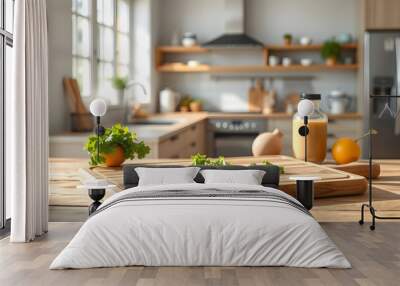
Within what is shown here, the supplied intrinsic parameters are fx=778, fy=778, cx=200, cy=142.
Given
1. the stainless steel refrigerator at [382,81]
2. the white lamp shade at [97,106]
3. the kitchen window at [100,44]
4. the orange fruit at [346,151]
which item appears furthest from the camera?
the stainless steel refrigerator at [382,81]

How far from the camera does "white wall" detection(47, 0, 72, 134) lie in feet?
22.1

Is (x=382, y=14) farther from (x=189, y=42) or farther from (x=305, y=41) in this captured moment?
(x=189, y=42)

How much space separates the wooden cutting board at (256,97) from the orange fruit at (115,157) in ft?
17.6

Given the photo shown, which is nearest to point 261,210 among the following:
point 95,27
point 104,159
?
point 104,159

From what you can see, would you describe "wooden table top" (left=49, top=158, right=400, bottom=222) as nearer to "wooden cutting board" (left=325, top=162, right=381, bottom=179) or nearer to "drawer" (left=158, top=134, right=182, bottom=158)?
"wooden cutting board" (left=325, top=162, right=381, bottom=179)

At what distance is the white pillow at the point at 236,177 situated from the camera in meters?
5.17

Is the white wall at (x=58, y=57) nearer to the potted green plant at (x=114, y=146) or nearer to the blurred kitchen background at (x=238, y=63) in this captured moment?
the potted green plant at (x=114, y=146)

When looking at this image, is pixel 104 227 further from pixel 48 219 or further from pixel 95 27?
pixel 95 27

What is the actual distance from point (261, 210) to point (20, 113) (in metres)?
1.66

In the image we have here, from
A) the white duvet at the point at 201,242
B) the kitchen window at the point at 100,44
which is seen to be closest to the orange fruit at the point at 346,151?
the white duvet at the point at 201,242

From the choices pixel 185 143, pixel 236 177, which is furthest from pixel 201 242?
pixel 185 143

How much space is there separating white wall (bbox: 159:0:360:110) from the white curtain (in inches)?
248

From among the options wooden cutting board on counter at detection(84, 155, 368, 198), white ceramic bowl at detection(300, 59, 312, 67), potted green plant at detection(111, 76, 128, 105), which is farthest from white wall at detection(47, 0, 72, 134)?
white ceramic bowl at detection(300, 59, 312, 67)

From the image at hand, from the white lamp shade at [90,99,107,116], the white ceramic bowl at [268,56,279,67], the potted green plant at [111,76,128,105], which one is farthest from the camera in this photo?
the white ceramic bowl at [268,56,279,67]
